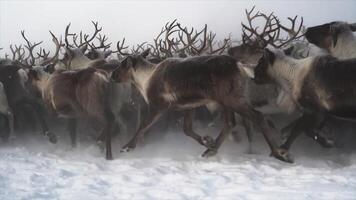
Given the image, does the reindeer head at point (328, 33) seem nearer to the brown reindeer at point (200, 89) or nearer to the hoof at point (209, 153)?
the brown reindeer at point (200, 89)

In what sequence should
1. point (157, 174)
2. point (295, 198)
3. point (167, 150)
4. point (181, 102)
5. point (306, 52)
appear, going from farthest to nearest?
1. point (306, 52)
2. point (167, 150)
3. point (181, 102)
4. point (157, 174)
5. point (295, 198)

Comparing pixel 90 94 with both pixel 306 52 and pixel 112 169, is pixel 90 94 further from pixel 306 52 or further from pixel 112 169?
pixel 306 52

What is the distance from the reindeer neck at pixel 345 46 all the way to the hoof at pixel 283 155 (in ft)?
4.71

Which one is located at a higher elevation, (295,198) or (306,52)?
(306,52)

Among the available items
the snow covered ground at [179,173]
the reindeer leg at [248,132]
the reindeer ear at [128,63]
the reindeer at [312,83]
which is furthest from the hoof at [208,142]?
the reindeer ear at [128,63]

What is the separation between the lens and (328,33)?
17.3 feet

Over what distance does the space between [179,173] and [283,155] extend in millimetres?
1187

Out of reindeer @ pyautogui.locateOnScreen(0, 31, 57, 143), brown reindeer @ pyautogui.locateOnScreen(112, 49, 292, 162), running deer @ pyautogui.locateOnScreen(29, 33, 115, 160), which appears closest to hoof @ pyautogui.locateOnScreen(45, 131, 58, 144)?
reindeer @ pyautogui.locateOnScreen(0, 31, 57, 143)

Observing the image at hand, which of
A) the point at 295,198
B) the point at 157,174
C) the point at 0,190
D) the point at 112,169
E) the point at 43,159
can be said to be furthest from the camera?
the point at 43,159

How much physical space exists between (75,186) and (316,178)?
224 cm

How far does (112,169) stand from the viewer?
14.9 feet

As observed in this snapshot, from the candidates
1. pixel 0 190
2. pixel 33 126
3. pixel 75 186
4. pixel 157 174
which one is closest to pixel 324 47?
pixel 157 174

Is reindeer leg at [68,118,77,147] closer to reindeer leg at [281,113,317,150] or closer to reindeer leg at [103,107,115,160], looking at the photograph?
reindeer leg at [103,107,115,160]

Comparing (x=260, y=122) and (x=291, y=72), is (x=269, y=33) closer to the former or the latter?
(x=291, y=72)
